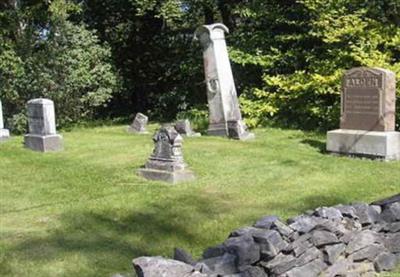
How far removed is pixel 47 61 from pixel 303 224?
14.5 meters

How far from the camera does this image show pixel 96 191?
919cm

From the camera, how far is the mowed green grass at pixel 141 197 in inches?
264

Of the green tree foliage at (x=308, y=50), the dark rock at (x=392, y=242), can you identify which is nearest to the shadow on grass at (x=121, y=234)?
the dark rock at (x=392, y=242)

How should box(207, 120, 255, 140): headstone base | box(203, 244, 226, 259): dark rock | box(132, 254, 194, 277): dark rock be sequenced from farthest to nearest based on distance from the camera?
box(207, 120, 255, 140): headstone base < box(203, 244, 226, 259): dark rock < box(132, 254, 194, 277): dark rock

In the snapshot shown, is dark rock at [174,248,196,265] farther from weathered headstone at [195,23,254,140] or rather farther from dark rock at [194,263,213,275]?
weathered headstone at [195,23,254,140]

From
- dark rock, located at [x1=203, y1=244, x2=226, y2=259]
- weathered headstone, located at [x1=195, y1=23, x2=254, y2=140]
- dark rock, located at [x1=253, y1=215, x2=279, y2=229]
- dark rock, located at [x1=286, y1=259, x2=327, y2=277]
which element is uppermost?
weathered headstone, located at [x1=195, y1=23, x2=254, y2=140]

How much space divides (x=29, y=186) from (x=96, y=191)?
132cm

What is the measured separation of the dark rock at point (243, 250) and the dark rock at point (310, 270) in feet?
1.27

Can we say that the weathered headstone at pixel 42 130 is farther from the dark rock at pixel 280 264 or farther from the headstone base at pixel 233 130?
the dark rock at pixel 280 264

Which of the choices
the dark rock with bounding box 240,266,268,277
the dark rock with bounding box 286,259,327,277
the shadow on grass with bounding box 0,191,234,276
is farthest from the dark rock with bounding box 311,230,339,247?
the shadow on grass with bounding box 0,191,234,276

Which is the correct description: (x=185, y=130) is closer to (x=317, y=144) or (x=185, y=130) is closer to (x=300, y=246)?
(x=317, y=144)

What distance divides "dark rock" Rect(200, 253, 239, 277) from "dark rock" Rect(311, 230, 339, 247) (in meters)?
0.96

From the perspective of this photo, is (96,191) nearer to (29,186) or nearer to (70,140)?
(29,186)

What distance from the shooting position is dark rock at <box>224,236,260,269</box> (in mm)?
4902
